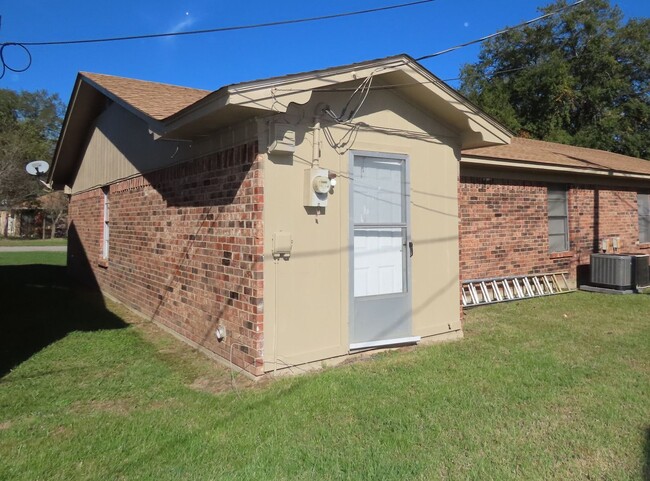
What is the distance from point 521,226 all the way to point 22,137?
1644 inches

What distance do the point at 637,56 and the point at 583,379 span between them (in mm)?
30159

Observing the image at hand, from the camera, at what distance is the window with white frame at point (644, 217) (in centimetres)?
1256

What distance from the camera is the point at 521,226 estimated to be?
9586 mm

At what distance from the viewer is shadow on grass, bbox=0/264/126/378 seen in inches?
240

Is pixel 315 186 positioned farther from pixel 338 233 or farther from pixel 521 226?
pixel 521 226

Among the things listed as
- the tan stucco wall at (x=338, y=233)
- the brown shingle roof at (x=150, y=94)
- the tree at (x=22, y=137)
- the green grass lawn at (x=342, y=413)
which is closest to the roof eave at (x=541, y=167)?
the tan stucco wall at (x=338, y=233)

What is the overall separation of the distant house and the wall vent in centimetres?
390

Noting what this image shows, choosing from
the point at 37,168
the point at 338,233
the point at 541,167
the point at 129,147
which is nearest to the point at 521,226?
the point at 541,167

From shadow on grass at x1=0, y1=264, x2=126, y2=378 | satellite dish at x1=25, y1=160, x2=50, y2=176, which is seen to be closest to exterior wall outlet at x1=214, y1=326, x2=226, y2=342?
shadow on grass at x1=0, y1=264, x2=126, y2=378

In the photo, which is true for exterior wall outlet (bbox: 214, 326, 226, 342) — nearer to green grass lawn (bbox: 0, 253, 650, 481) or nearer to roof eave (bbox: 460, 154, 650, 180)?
green grass lawn (bbox: 0, 253, 650, 481)

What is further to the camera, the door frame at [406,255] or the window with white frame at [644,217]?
the window with white frame at [644,217]

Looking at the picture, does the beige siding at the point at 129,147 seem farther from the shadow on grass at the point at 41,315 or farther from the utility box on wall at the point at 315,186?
the shadow on grass at the point at 41,315

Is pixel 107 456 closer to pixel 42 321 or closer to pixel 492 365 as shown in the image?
pixel 492 365

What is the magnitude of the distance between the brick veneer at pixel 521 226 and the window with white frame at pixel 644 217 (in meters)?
1.24
